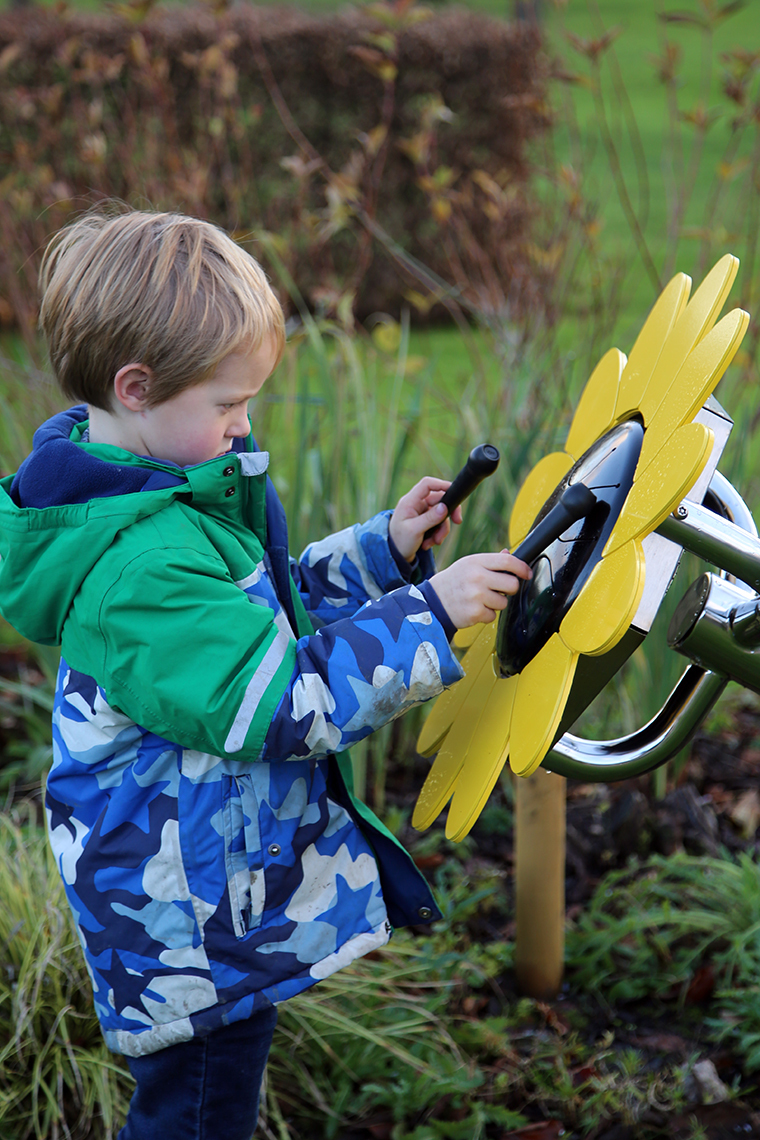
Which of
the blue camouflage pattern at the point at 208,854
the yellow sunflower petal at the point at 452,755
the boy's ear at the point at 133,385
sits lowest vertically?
the blue camouflage pattern at the point at 208,854

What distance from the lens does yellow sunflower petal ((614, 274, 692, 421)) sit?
1.00 m

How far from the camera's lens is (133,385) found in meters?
1.09

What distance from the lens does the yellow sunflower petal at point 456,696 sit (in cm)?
111

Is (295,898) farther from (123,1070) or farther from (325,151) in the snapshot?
(325,151)

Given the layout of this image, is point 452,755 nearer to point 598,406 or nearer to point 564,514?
point 564,514

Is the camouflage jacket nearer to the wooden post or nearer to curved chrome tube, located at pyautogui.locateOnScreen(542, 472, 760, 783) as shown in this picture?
curved chrome tube, located at pyautogui.locateOnScreen(542, 472, 760, 783)

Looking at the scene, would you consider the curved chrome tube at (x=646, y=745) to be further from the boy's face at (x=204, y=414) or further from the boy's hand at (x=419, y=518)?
the boy's face at (x=204, y=414)

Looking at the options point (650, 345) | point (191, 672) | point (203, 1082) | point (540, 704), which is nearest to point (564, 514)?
point (540, 704)

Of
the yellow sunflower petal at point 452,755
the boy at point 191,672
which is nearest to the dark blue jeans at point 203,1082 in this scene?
the boy at point 191,672

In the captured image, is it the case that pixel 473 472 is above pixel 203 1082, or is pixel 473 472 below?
above

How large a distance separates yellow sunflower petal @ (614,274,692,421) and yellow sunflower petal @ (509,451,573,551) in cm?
15

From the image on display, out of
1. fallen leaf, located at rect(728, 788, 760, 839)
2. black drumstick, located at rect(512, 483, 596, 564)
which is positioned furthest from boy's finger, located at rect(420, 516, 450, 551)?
fallen leaf, located at rect(728, 788, 760, 839)

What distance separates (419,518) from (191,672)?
1.38 feet

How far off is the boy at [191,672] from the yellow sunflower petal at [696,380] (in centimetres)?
18
